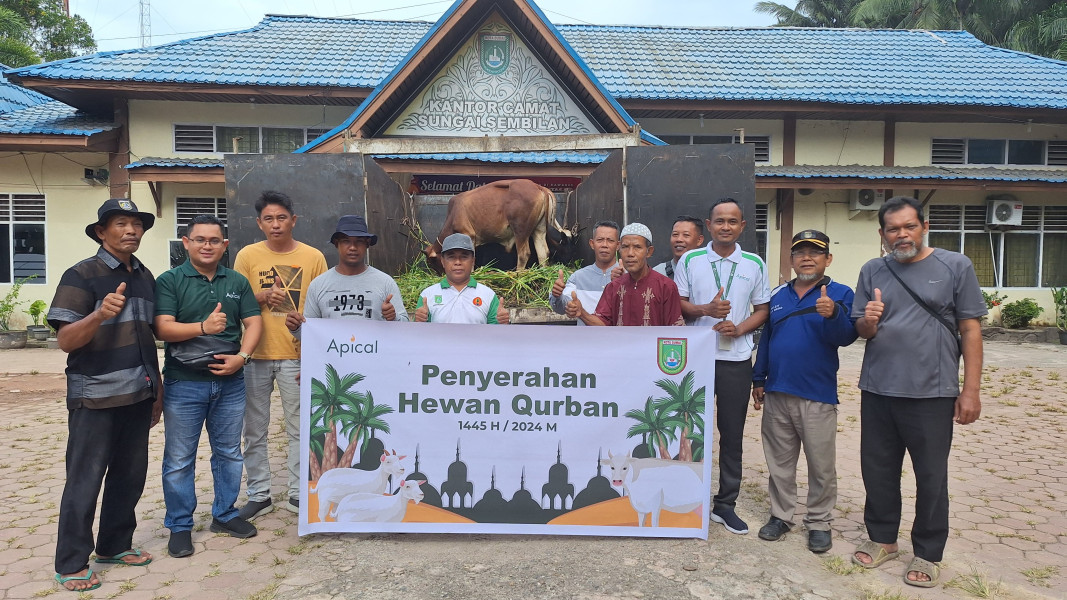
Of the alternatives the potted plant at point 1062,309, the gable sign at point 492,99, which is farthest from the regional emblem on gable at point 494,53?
the potted plant at point 1062,309

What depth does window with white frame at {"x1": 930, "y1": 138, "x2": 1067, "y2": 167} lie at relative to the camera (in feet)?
43.4

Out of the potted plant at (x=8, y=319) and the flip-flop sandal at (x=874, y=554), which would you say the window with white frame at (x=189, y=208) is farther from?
the flip-flop sandal at (x=874, y=554)

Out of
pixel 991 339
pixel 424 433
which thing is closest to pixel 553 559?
pixel 424 433

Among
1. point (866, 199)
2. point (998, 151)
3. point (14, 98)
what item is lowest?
point (866, 199)

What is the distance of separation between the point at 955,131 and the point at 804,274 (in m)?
12.3

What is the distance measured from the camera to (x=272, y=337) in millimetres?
4000

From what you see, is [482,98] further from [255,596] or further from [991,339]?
[991,339]

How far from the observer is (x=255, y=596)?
3076 mm

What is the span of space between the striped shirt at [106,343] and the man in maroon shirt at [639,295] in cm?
227

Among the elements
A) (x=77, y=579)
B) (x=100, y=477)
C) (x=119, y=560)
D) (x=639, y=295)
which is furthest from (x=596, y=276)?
(x=77, y=579)

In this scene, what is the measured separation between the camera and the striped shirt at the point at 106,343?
307 centimetres

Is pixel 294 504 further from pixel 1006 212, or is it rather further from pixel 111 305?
pixel 1006 212

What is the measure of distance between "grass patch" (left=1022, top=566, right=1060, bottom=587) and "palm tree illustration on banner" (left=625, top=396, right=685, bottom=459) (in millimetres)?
1929

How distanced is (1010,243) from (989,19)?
1531 centimetres
